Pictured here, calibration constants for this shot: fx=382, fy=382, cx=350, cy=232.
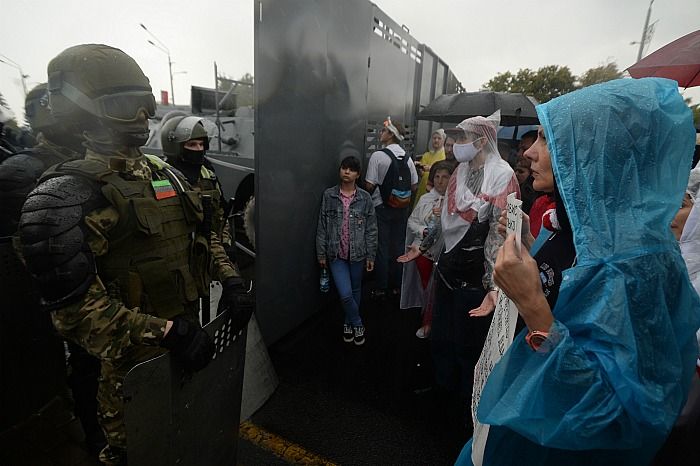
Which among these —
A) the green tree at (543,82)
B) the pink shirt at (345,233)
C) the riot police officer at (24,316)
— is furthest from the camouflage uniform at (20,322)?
the green tree at (543,82)

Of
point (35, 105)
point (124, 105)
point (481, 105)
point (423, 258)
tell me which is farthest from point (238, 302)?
point (481, 105)

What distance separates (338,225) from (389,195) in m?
1.10

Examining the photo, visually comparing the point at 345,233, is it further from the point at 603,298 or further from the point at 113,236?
the point at 603,298

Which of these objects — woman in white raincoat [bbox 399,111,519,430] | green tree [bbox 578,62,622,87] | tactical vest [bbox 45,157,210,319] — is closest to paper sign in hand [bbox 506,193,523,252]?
woman in white raincoat [bbox 399,111,519,430]

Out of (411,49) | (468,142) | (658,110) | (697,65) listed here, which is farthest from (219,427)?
(411,49)

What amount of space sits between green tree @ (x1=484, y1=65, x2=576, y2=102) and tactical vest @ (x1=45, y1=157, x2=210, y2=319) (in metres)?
22.3

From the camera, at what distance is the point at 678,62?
11.9 ft

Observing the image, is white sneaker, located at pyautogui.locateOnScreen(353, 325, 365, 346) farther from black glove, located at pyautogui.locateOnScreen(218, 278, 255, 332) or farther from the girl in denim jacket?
black glove, located at pyautogui.locateOnScreen(218, 278, 255, 332)

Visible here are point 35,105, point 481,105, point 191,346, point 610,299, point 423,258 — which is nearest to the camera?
point 610,299

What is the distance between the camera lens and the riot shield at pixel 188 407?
3.37 ft

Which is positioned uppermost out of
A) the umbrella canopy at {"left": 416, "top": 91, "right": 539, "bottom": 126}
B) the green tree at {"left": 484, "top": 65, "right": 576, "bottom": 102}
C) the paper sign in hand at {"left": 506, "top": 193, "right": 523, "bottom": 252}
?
the green tree at {"left": 484, "top": 65, "right": 576, "bottom": 102}

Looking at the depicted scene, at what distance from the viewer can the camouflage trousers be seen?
1.63 m

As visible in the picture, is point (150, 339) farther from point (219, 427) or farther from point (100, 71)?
point (100, 71)

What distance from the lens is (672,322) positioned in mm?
1044
